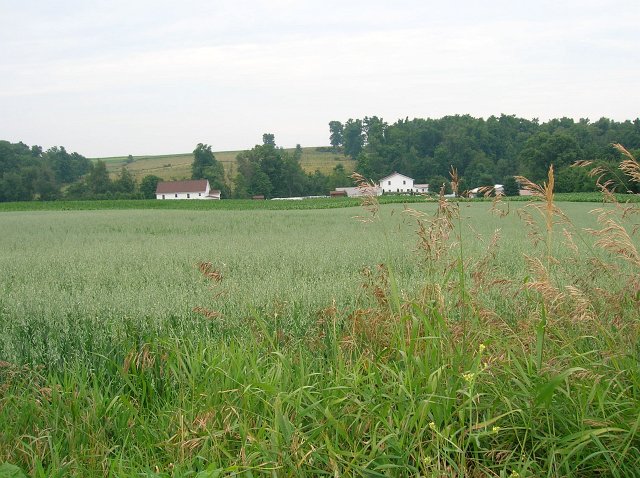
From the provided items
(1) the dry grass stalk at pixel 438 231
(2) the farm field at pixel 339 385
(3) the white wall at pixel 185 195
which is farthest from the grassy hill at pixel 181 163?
(1) the dry grass stalk at pixel 438 231

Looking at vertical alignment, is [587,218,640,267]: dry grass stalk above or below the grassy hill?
below

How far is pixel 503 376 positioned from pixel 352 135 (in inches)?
4935

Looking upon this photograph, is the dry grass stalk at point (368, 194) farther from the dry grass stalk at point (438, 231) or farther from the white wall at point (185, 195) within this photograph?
the white wall at point (185, 195)

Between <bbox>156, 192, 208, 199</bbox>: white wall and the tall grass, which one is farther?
<bbox>156, 192, 208, 199</bbox>: white wall

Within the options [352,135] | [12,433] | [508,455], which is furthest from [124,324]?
[352,135]

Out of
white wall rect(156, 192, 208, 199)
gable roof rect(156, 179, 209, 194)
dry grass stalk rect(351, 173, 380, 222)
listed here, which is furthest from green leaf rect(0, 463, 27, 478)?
gable roof rect(156, 179, 209, 194)

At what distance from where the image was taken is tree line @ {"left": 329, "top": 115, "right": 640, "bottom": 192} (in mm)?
48656

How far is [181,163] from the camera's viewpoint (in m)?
136

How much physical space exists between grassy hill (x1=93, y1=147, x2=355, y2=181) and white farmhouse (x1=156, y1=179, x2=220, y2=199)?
1147cm

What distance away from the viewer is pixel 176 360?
4.45 meters

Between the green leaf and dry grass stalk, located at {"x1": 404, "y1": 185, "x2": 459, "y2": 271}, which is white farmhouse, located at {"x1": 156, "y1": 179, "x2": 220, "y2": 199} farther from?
the green leaf

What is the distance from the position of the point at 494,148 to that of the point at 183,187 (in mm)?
53171

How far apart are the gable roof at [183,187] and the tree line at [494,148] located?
29090 mm

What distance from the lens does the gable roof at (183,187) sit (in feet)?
310
